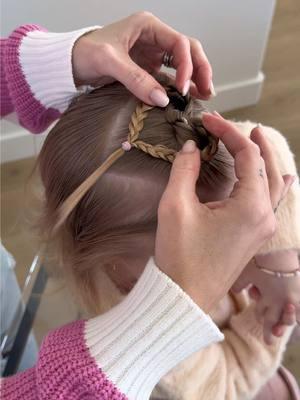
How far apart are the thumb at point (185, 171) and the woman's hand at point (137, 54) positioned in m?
0.08

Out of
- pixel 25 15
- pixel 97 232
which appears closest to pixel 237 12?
pixel 25 15

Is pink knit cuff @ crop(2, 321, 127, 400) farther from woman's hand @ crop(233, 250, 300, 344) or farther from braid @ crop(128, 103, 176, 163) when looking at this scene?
woman's hand @ crop(233, 250, 300, 344)

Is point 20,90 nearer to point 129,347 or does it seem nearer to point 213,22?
point 129,347

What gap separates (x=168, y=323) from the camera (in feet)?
1.81

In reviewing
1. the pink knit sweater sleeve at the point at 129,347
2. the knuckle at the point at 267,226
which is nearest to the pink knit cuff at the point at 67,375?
the pink knit sweater sleeve at the point at 129,347

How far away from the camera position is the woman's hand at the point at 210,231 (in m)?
0.51

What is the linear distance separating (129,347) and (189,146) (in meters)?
0.23

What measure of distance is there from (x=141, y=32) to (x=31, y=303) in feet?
1.94

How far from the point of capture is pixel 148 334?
0.57m

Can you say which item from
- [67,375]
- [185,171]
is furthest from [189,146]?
[67,375]

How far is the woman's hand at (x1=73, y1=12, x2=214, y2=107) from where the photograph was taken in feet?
2.09

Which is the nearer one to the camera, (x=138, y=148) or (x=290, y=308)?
(x=138, y=148)

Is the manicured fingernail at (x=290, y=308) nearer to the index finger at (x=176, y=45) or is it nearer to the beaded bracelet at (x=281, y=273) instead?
the beaded bracelet at (x=281, y=273)

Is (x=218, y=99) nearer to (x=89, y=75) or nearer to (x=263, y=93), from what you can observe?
(x=263, y=93)
